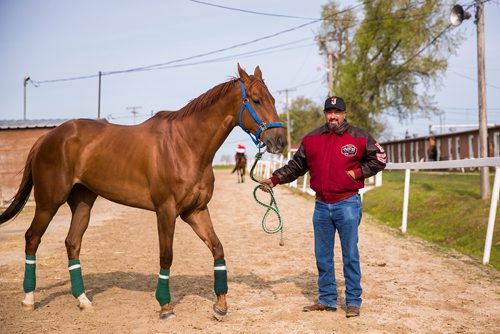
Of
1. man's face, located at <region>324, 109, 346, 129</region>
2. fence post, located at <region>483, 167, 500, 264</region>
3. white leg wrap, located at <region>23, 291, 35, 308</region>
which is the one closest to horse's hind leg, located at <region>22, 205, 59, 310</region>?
white leg wrap, located at <region>23, 291, 35, 308</region>

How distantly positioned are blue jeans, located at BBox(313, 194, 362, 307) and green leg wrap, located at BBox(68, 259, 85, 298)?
2695mm

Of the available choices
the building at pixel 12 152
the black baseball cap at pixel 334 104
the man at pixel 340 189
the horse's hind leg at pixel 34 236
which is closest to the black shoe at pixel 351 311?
the man at pixel 340 189

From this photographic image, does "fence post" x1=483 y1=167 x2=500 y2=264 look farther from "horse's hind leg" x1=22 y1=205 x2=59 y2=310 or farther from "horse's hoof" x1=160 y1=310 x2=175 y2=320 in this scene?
"horse's hind leg" x1=22 y1=205 x2=59 y2=310

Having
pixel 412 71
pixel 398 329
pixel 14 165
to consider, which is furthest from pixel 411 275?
pixel 412 71

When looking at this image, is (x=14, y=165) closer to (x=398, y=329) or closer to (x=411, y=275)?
(x=411, y=275)

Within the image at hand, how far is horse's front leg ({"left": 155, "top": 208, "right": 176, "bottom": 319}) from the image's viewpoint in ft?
17.9

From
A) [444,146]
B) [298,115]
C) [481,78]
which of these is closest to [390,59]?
[444,146]

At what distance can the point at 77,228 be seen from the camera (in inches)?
258

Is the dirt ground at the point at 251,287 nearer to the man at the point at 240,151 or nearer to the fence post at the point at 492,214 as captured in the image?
the fence post at the point at 492,214

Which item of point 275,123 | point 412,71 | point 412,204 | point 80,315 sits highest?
point 412,71

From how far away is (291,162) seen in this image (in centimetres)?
598

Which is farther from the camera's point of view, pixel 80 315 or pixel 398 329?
pixel 80 315

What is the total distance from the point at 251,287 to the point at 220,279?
1.15 metres

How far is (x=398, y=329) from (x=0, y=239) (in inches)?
377
